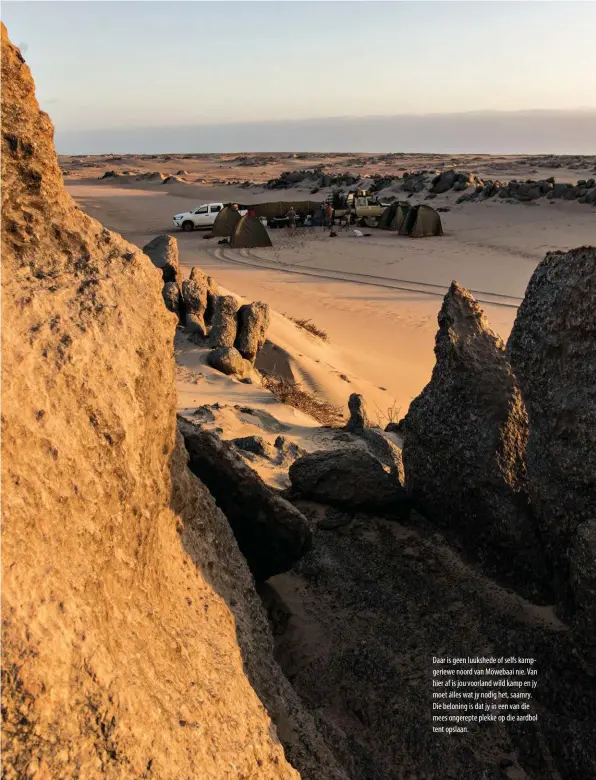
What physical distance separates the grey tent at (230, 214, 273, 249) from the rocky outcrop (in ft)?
46.9

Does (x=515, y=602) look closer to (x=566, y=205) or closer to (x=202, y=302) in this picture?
(x=202, y=302)

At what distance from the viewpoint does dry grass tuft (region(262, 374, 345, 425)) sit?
9570 millimetres

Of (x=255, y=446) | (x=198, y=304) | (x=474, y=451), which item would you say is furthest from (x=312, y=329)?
(x=474, y=451)

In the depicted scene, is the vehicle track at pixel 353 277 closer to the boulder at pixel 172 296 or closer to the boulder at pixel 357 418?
the boulder at pixel 172 296

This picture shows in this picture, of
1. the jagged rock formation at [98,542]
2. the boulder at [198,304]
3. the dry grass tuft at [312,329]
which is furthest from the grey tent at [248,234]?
the jagged rock formation at [98,542]

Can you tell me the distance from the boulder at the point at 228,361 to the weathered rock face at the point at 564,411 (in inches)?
263

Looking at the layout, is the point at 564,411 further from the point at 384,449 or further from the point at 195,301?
the point at 195,301

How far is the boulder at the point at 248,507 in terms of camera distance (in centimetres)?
423

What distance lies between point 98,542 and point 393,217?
2852cm

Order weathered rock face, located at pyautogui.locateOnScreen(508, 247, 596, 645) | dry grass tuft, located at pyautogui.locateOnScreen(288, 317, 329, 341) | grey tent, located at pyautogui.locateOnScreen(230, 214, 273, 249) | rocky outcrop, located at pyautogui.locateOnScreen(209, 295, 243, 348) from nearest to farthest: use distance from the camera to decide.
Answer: weathered rock face, located at pyautogui.locateOnScreen(508, 247, 596, 645) → rocky outcrop, located at pyautogui.locateOnScreen(209, 295, 243, 348) → dry grass tuft, located at pyautogui.locateOnScreen(288, 317, 329, 341) → grey tent, located at pyautogui.locateOnScreen(230, 214, 273, 249)

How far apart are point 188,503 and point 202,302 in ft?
31.2

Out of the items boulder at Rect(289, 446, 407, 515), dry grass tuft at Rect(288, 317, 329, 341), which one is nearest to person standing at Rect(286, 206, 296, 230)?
dry grass tuft at Rect(288, 317, 329, 341)

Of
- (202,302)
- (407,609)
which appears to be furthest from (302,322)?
(407,609)

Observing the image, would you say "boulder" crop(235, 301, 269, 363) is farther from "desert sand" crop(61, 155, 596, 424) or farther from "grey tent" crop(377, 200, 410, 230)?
"grey tent" crop(377, 200, 410, 230)
